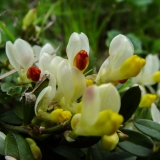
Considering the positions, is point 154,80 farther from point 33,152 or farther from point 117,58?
point 33,152

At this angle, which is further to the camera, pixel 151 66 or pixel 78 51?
pixel 151 66

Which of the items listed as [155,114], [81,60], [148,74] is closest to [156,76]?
[148,74]

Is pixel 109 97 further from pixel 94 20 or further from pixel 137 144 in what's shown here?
pixel 94 20

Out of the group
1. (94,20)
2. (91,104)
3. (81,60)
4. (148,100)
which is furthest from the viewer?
(94,20)

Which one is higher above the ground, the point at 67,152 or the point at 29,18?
the point at 29,18

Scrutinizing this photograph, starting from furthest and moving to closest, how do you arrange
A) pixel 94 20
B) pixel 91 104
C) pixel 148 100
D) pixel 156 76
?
pixel 94 20
pixel 156 76
pixel 148 100
pixel 91 104

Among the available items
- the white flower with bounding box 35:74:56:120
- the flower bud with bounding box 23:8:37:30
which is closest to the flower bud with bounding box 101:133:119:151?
the white flower with bounding box 35:74:56:120

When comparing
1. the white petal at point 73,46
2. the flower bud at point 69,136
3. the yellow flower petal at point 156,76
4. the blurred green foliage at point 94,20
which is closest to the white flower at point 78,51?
the white petal at point 73,46

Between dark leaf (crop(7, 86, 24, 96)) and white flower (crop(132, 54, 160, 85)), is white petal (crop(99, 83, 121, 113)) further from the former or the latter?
white flower (crop(132, 54, 160, 85))
